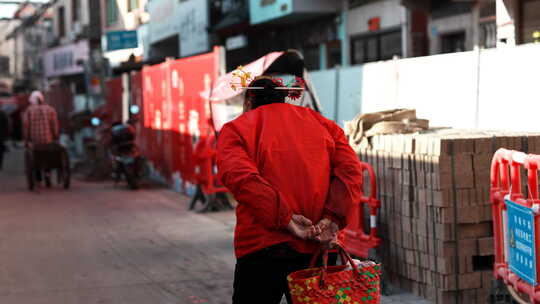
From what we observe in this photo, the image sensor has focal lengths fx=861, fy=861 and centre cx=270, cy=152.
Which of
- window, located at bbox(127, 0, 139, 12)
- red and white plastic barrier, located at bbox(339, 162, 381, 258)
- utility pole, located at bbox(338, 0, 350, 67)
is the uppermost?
window, located at bbox(127, 0, 139, 12)

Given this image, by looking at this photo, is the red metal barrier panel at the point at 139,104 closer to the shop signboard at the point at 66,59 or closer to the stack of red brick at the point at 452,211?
the stack of red brick at the point at 452,211

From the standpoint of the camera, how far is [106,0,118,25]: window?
42.3 meters

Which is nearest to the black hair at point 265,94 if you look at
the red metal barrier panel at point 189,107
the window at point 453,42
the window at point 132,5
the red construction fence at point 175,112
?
the red construction fence at point 175,112

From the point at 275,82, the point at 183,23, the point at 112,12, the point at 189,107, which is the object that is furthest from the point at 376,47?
the point at 112,12

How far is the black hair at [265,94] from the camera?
4.43m

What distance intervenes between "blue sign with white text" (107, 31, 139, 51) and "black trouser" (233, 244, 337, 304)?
66.0ft

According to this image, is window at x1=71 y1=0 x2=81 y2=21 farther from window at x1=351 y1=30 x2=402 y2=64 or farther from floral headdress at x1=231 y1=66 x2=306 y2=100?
floral headdress at x1=231 y1=66 x2=306 y2=100

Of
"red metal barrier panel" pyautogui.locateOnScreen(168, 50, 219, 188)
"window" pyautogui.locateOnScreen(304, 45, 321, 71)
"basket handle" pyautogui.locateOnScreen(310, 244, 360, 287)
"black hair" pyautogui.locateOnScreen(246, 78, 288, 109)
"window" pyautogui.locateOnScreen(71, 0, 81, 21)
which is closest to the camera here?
"basket handle" pyautogui.locateOnScreen(310, 244, 360, 287)

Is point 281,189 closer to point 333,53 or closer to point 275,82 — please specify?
point 275,82

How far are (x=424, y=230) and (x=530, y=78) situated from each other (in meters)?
1.74

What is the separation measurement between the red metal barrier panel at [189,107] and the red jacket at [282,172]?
8923 millimetres

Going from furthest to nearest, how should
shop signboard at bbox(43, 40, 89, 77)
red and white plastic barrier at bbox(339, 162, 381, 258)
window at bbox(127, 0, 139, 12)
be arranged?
shop signboard at bbox(43, 40, 89, 77)
window at bbox(127, 0, 139, 12)
red and white plastic barrier at bbox(339, 162, 381, 258)

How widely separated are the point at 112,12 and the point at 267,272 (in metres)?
40.3

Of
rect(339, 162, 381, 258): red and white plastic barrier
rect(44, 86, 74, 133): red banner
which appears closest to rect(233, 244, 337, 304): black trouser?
rect(339, 162, 381, 258): red and white plastic barrier
